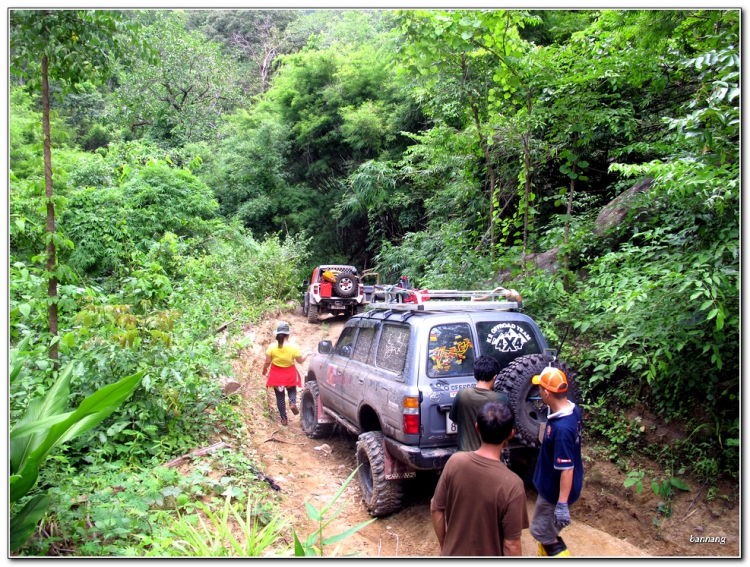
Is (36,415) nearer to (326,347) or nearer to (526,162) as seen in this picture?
(326,347)

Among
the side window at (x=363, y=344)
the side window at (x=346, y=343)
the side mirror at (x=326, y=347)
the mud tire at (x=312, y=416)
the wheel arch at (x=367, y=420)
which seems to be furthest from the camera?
the mud tire at (x=312, y=416)

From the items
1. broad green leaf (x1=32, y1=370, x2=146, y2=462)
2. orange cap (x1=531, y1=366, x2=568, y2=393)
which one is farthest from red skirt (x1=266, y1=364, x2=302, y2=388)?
orange cap (x1=531, y1=366, x2=568, y2=393)

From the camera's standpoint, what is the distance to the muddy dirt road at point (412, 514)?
12.9 ft

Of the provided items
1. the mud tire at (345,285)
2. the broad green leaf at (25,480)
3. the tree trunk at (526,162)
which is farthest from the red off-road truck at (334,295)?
the broad green leaf at (25,480)

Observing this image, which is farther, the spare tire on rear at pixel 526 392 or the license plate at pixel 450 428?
the license plate at pixel 450 428

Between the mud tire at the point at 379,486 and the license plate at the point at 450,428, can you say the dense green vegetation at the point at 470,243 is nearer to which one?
the mud tire at the point at 379,486

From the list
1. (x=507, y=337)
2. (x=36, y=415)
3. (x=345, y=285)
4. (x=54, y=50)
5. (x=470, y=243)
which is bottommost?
(x=36, y=415)

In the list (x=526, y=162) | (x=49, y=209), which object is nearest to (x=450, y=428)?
(x=49, y=209)

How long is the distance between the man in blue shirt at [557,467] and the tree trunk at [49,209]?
13.5ft

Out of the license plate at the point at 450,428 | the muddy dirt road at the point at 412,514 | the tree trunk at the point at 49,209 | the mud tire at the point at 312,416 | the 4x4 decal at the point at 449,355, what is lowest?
the muddy dirt road at the point at 412,514

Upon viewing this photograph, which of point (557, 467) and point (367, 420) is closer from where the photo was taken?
point (557, 467)

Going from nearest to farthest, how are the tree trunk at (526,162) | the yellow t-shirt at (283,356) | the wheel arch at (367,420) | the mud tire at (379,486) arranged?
the mud tire at (379,486)
the wheel arch at (367,420)
the yellow t-shirt at (283,356)
the tree trunk at (526,162)

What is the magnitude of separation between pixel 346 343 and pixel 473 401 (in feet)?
8.90

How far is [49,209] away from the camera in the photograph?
4.46m
